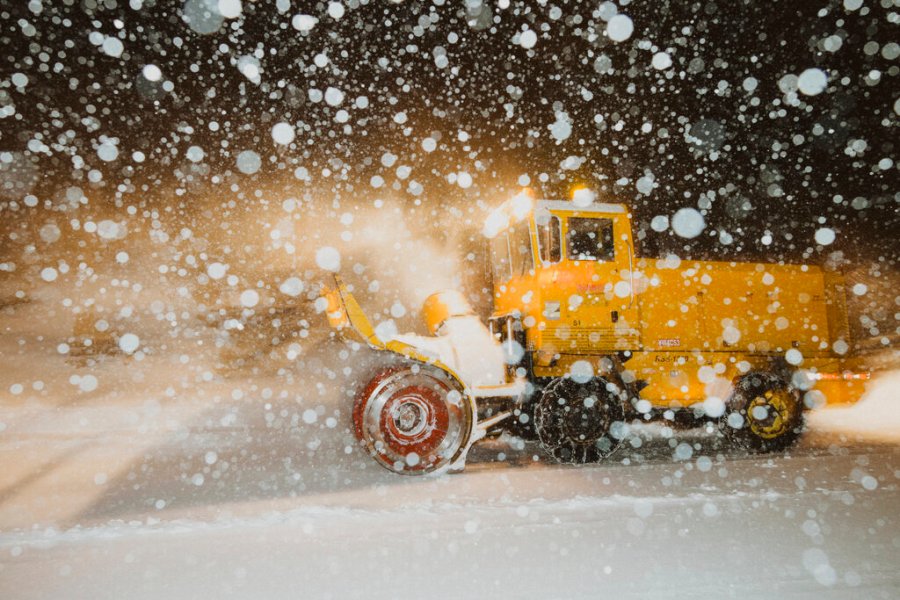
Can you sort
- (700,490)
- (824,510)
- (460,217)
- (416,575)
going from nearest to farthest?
(416,575)
(824,510)
(700,490)
(460,217)

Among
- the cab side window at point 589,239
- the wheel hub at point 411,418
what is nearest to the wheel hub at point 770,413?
the cab side window at point 589,239

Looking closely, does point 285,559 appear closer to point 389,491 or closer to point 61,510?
point 389,491

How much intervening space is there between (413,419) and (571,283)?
2355 mm

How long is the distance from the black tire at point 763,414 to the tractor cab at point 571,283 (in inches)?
63.9

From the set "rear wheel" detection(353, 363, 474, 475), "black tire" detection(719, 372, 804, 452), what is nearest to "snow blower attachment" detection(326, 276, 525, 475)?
"rear wheel" detection(353, 363, 474, 475)

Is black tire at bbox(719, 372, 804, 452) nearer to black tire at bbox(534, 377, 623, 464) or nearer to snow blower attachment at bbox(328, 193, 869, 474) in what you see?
snow blower attachment at bbox(328, 193, 869, 474)

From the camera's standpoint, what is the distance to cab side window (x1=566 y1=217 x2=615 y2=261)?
550 cm

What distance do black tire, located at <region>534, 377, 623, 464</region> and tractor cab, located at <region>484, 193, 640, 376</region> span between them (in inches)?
16.0

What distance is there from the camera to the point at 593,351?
5547 mm

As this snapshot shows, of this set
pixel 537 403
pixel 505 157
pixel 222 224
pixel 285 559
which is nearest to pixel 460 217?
pixel 505 157

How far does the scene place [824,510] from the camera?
3582mm

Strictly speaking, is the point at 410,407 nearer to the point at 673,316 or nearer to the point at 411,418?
the point at 411,418

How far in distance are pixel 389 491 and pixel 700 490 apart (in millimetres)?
2628

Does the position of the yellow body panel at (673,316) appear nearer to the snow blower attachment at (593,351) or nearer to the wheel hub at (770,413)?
the snow blower attachment at (593,351)
